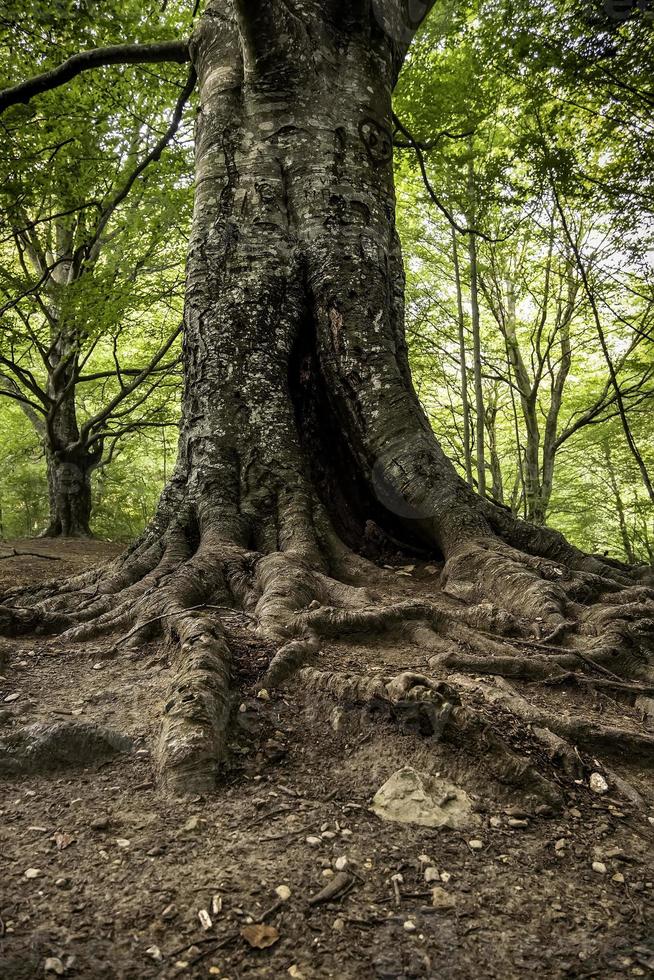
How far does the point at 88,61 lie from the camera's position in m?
4.85

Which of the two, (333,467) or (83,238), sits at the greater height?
(83,238)

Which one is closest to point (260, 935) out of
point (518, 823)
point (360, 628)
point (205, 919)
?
point (205, 919)

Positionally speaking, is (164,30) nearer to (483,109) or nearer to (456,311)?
(483,109)

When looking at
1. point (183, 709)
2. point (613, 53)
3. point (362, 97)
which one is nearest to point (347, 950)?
point (183, 709)

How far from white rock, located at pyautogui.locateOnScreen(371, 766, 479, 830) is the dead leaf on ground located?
518 millimetres

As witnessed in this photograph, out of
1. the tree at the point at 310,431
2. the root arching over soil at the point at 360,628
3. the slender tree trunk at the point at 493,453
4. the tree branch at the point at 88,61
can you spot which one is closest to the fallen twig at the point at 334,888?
the root arching over soil at the point at 360,628

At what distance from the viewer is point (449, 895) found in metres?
1.40

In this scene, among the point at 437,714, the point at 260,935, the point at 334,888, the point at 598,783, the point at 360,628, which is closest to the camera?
the point at 260,935

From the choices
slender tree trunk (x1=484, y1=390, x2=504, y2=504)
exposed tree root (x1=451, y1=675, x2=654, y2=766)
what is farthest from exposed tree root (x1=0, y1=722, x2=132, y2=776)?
slender tree trunk (x1=484, y1=390, x2=504, y2=504)

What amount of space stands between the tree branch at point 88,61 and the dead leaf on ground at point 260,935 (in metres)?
5.67

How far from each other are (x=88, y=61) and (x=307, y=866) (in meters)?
6.12

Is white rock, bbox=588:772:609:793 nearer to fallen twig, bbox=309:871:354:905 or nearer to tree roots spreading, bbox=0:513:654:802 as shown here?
tree roots spreading, bbox=0:513:654:802

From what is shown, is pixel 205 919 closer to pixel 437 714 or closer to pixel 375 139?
pixel 437 714

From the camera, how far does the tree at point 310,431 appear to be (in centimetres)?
291
